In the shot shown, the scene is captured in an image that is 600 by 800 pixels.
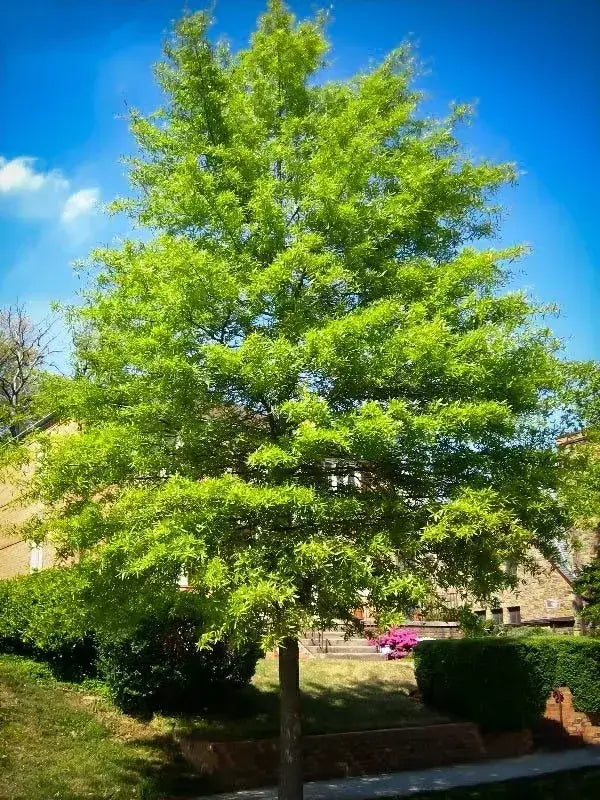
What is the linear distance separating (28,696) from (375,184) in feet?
31.8

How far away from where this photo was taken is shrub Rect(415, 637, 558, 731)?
14.6 meters

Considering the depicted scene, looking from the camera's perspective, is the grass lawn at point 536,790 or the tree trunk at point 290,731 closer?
the tree trunk at point 290,731

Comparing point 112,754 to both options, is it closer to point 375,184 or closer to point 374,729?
point 374,729

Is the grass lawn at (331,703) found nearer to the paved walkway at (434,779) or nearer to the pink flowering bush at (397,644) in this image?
the pink flowering bush at (397,644)

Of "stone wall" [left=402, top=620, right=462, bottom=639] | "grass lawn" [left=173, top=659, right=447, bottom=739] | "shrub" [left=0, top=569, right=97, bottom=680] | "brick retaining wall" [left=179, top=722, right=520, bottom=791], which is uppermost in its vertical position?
"shrub" [left=0, top=569, right=97, bottom=680]

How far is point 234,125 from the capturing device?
9461 mm

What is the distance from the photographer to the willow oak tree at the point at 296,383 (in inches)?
291

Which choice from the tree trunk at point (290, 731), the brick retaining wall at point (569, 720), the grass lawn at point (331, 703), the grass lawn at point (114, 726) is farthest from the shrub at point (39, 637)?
the brick retaining wall at point (569, 720)

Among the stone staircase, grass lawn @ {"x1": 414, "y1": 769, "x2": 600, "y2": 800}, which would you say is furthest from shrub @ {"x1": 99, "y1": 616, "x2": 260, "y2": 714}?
the stone staircase

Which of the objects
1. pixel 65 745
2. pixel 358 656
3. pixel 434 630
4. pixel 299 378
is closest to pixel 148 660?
pixel 65 745

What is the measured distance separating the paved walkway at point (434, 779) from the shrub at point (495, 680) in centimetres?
83

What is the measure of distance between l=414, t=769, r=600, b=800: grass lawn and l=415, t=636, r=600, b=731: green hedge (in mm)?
2394

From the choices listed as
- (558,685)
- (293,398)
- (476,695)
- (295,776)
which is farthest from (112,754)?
(558,685)

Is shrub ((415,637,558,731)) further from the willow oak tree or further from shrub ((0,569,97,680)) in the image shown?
shrub ((0,569,97,680))
